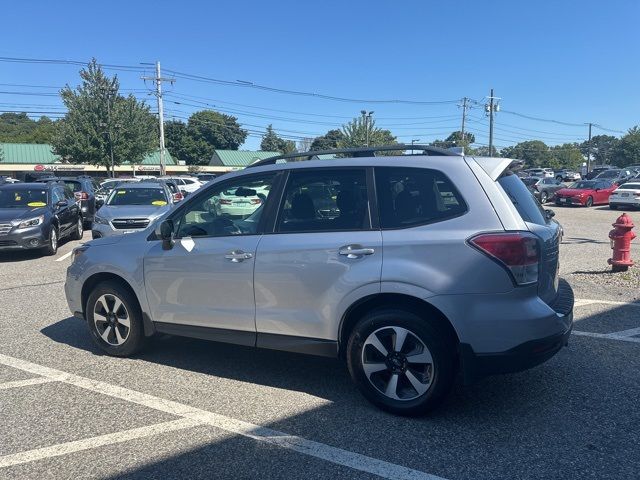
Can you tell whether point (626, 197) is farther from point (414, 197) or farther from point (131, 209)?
point (414, 197)

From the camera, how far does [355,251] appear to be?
12.1 feet

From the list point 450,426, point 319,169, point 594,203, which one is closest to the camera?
point 450,426

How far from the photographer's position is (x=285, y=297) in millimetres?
3961

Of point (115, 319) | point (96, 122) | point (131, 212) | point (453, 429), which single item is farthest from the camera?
point (96, 122)

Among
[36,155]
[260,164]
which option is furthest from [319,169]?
[36,155]

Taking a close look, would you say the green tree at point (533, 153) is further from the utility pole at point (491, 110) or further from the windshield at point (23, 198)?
the windshield at point (23, 198)

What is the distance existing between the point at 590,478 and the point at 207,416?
2455mm

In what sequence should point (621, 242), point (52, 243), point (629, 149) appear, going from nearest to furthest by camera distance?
point (621, 242) → point (52, 243) → point (629, 149)

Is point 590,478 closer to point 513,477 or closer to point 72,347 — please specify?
point 513,477

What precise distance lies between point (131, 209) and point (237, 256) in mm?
8196

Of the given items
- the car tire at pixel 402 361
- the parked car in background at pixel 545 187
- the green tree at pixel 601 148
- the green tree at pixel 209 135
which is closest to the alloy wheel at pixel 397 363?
the car tire at pixel 402 361

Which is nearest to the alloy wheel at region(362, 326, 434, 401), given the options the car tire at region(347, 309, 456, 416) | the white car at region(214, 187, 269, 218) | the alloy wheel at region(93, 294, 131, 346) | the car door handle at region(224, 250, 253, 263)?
the car tire at region(347, 309, 456, 416)

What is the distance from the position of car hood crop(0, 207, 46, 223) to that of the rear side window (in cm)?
963

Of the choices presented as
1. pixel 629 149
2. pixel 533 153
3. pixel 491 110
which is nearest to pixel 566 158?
pixel 533 153
